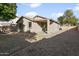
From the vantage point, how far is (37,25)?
225 inches

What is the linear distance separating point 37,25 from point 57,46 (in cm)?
53

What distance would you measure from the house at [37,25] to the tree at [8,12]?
0.57ft

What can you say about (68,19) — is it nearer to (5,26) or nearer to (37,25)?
(37,25)

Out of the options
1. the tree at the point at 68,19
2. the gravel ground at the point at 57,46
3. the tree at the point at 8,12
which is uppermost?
the tree at the point at 8,12

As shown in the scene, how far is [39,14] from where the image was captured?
5.60 meters

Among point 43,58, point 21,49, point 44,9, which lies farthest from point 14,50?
point 44,9

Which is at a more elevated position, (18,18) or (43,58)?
(18,18)

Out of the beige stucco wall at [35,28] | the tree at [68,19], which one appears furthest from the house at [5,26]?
the tree at [68,19]

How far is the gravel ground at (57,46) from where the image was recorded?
556 centimetres

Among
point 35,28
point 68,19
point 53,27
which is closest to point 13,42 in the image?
point 35,28

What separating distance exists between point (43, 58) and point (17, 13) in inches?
37.7

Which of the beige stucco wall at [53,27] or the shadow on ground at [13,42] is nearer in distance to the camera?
the shadow on ground at [13,42]

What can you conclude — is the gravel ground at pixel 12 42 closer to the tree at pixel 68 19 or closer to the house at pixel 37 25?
the house at pixel 37 25

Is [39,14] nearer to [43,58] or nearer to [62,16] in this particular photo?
[62,16]
